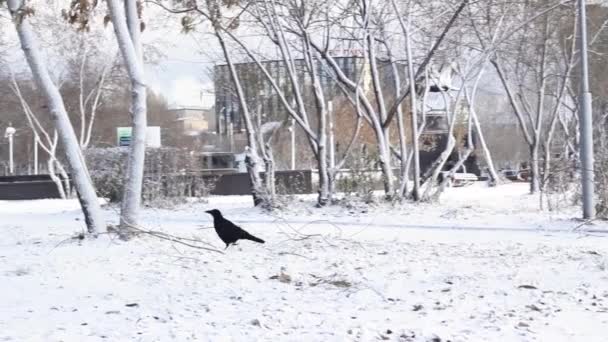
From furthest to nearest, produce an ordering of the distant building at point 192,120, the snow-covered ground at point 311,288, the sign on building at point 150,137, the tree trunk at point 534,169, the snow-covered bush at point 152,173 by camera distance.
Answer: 1. the distant building at point 192,120
2. the tree trunk at point 534,169
3. the sign on building at point 150,137
4. the snow-covered bush at point 152,173
5. the snow-covered ground at point 311,288

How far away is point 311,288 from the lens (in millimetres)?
6855

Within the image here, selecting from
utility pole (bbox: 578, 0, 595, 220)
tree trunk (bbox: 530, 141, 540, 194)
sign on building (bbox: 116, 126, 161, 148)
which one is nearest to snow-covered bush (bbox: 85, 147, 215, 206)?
sign on building (bbox: 116, 126, 161, 148)

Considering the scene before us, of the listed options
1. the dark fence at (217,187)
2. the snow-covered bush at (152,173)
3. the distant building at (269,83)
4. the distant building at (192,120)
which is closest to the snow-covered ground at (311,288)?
the snow-covered bush at (152,173)

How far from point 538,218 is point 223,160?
33.3 meters

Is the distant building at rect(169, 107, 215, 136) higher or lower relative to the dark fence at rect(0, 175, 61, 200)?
higher

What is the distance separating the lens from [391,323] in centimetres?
550

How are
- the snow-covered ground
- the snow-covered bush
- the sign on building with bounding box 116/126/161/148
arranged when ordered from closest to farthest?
the snow-covered ground
the snow-covered bush
the sign on building with bounding box 116/126/161/148

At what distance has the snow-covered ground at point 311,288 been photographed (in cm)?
523

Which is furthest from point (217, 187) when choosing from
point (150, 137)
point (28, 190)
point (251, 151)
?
point (251, 151)

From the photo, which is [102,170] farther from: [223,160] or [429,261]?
[223,160]

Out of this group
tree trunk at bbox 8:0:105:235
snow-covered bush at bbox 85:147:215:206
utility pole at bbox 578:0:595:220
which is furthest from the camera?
snow-covered bush at bbox 85:147:215:206

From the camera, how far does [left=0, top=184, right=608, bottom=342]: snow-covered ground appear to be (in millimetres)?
5234

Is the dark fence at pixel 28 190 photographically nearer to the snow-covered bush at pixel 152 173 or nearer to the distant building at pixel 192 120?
the snow-covered bush at pixel 152 173

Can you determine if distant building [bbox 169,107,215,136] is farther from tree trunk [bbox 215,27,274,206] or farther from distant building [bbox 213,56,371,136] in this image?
tree trunk [bbox 215,27,274,206]
